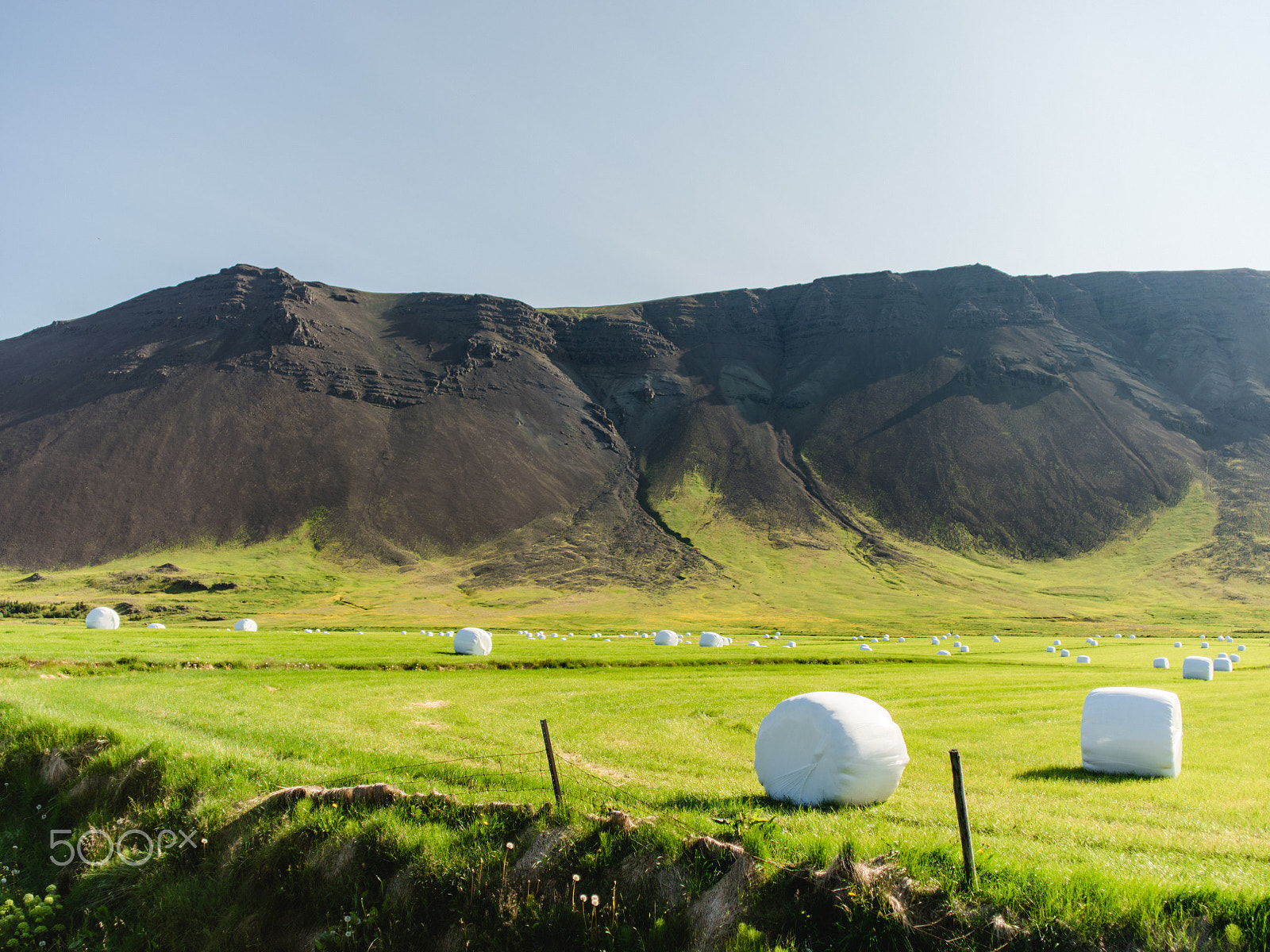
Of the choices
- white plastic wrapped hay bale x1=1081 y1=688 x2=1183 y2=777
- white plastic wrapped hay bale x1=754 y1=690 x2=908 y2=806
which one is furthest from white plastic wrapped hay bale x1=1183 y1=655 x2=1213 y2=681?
white plastic wrapped hay bale x1=754 y1=690 x2=908 y2=806

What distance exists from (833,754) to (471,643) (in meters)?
41.3

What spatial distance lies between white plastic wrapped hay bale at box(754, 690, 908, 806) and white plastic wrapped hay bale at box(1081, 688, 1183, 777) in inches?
307

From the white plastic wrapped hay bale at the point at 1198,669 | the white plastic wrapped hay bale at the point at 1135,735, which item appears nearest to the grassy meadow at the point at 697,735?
the white plastic wrapped hay bale at the point at 1135,735

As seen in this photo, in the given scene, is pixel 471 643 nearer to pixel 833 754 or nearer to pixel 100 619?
pixel 833 754

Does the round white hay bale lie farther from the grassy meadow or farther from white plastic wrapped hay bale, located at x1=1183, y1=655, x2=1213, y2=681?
white plastic wrapped hay bale, located at x1=1183, y1=655, x2=1213, y2=681

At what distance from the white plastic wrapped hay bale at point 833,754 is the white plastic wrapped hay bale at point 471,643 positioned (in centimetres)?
3930

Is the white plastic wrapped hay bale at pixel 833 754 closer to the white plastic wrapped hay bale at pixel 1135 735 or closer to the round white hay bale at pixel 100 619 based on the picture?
the white plastic wrapped hay bale at pixel 1135 735

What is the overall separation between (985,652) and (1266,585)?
128 m

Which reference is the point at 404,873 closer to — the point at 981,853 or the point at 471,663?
the point at 981,853

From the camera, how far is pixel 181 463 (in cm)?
18012

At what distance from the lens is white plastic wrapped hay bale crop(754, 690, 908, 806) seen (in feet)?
42.8

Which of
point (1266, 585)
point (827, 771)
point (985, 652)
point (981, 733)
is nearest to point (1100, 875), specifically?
point (827, 771)
